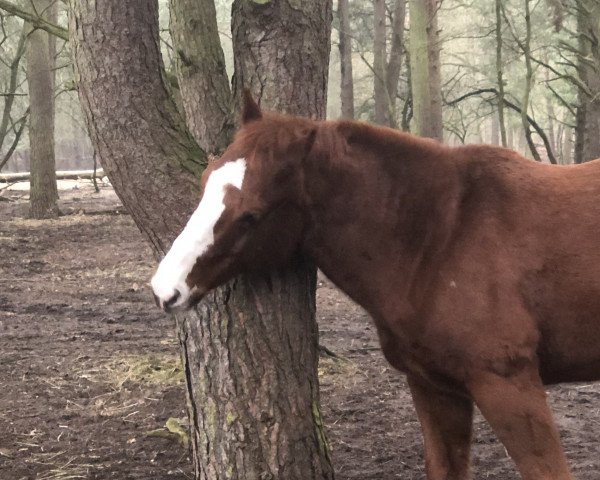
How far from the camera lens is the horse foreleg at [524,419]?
2.31m

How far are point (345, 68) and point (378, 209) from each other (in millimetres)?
11245

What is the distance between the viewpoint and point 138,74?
Answer: 286 cm

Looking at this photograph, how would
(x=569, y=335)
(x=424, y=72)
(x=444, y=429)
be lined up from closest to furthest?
(x=569, y=335) < (x=444, y=429) < (x=424, y=72)

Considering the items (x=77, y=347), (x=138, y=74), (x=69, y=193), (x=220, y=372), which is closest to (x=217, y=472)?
(x=220, y=372)

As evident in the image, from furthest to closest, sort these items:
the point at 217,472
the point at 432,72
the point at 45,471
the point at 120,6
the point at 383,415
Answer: the point at 432,72, the point at 383,415, the point at 45,471, the point at 217,472, the point at 120,6

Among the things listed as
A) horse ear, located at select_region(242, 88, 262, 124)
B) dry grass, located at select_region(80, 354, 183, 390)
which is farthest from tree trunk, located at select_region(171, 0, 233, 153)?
dry grass, located at select_region(80, 354, 183, 390)

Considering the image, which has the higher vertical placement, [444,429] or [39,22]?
[39,22]

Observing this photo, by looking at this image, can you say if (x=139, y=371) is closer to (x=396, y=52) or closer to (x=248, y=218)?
(x=248, y=218)

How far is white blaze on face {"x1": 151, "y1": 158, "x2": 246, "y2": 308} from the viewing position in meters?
2.22

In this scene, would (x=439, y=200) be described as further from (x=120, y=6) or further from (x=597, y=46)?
(x=597, y=46)

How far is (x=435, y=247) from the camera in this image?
8.12 ft

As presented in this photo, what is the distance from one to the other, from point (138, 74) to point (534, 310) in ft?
5.65

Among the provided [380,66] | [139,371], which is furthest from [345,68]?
[139,371]

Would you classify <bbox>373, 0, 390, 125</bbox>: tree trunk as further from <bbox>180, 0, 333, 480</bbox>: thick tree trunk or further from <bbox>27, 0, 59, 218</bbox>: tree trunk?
<bbox>180, 0, 333, 480</bbox>: thick tree trunk
